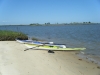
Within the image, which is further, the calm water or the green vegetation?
the green vegetation

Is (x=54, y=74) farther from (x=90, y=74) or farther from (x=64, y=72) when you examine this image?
(x=90, y=74)

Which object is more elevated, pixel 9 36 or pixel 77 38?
pixel 9 36

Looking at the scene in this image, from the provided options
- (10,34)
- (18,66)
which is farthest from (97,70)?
(10,34)

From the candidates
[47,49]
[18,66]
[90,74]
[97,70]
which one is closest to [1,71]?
[18,66]

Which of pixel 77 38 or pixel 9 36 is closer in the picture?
pixel 9 36

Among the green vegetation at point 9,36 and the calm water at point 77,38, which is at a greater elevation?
the green vegetation at point 9,36

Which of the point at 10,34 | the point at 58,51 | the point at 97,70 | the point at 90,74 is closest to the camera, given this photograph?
the point at 90,74

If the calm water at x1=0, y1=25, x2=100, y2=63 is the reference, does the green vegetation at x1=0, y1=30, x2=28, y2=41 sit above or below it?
above

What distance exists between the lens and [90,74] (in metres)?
9.20

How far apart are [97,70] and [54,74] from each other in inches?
114

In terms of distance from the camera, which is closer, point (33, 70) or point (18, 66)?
point (33, 70)

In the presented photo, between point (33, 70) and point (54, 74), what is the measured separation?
3.78 ft

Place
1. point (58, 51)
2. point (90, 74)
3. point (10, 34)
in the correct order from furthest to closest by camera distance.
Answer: point (10, 34), point (58, 51), point (90, 74)

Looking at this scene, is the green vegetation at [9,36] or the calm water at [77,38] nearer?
the calm water at [77,38]
